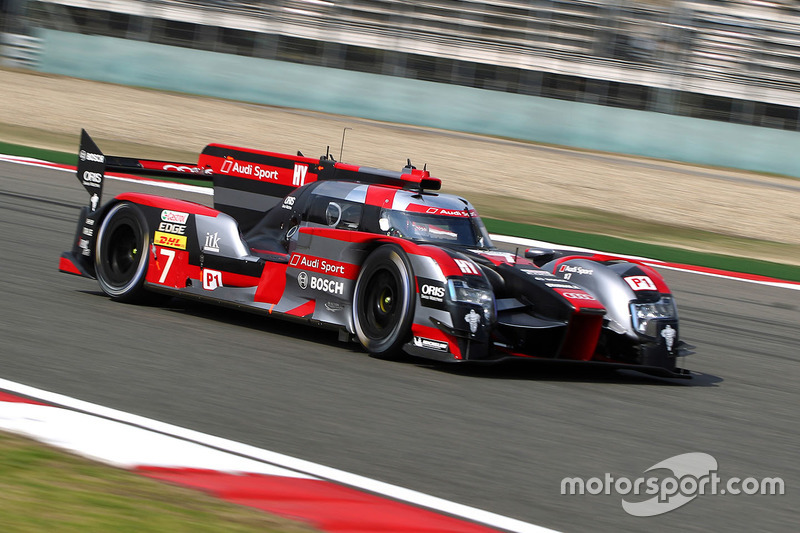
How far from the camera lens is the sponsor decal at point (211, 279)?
25.6 feet

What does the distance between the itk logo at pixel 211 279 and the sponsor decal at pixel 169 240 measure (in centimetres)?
31

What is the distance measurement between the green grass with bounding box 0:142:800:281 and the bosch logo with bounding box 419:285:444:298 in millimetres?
8670

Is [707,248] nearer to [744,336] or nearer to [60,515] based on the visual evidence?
[744,336]

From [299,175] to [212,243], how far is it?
1.28m

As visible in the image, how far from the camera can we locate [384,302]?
22.8ft

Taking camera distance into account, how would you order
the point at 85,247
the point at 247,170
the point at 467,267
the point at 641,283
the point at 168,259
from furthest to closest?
the point at 247,170 → the point at 85,247 → the point at 168,259 → the point at 641,283 → the point at 467,267

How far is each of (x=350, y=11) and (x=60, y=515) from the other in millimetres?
33191

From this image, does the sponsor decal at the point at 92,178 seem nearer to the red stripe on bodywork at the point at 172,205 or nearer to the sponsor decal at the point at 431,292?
the red stripe on bodywork at the point at 172,205

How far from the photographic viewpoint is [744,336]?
9602 millimetres

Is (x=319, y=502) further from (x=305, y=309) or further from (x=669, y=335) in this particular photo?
(x=669, y=335)

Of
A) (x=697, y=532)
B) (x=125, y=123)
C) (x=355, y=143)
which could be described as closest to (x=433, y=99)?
(x=355, y=143)

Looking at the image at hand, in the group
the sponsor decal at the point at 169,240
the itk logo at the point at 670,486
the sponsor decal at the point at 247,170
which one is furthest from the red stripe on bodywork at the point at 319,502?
the sponsor decal at the point at 247,170

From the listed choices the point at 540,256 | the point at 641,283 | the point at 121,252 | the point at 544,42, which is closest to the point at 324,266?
the point at 540,256

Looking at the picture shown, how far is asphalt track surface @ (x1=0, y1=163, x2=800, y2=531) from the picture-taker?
4.47 metres
